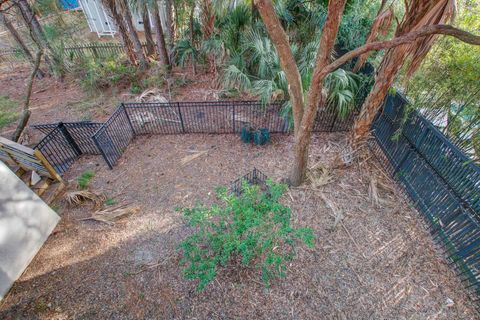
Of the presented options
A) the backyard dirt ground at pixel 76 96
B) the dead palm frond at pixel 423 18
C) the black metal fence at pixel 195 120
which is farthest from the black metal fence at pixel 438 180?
the backyard dirt ground at pixel 76 96

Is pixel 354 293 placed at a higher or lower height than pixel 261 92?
lower

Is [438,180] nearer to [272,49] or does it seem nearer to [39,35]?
[272,49]

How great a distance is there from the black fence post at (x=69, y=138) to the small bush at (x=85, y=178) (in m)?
0.91

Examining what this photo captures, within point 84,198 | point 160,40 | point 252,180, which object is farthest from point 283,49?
point 160,40

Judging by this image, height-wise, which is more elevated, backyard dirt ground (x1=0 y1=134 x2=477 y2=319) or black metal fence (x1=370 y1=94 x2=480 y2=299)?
black metal fence (x1=370 y1=94 x2=480 y2=299)

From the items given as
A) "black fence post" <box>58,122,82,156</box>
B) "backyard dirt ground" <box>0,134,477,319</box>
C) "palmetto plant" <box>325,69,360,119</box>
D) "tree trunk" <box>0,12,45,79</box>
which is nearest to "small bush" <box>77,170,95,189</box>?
"backyard dirt ground" <box>0,134,477,319</box>

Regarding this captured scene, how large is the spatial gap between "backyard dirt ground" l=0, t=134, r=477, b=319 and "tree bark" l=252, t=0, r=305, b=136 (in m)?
1.72

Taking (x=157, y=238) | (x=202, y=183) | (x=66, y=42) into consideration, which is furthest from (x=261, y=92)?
(x=66, y=42)

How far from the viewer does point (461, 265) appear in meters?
2.77

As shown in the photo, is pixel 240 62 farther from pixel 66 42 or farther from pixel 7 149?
pixel 66 42

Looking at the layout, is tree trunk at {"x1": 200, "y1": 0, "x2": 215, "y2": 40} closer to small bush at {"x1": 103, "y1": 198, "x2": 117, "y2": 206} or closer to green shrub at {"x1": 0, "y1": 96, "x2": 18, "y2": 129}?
small bush at {"x1": 103, "y1": 198, "x2": 117, "y2": 206}

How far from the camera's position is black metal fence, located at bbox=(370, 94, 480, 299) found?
107 inches

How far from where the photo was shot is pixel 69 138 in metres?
5.00

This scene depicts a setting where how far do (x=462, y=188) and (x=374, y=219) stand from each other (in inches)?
46.2
